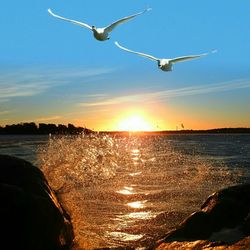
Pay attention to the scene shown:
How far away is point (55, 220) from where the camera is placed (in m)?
10.5

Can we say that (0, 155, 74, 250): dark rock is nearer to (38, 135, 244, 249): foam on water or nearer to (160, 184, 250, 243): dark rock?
(38, 135, 244, 249): foam on water

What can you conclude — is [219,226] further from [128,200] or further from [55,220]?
[128,200]

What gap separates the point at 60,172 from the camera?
87.0 ft

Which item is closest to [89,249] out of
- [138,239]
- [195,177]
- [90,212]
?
[138,239]

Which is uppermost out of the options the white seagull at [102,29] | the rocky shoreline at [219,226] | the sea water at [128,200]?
the white seagull at [102,29]

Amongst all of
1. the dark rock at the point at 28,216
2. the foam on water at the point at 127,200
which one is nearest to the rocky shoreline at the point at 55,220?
the dark rock at the point at 28,216

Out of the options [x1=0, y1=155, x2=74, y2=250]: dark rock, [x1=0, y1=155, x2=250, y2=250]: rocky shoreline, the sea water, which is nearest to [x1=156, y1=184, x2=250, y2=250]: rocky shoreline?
[x1=0, y1=155, x2=250, y2=250]: rocky shoreline

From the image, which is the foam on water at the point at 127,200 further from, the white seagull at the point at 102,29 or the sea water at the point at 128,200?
the white seagull at the point at 102,29

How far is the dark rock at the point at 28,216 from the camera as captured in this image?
971cm

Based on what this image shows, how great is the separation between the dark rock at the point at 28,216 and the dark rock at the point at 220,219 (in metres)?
2.42

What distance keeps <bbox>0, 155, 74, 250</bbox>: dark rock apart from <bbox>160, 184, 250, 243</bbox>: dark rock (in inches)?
95.5

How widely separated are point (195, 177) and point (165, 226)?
12756 millimetres

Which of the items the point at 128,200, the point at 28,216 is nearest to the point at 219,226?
the point at 28,216

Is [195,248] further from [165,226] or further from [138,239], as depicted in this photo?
[165,226]
